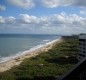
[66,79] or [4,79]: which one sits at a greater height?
[66,79]

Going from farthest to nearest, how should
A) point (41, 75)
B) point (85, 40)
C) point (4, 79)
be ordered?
point (85, 40), point (41, 75), point (4, 79)

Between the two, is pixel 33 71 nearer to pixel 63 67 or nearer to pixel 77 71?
pixel 63 67

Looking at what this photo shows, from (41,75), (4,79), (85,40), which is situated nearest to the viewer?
(4,79)

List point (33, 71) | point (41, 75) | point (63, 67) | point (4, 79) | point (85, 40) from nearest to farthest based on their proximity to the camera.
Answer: point (4, 79) < point (41, 75) < point (33, 71) < point (63, 67) < point (85, 40)

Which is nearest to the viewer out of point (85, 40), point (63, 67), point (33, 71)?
point (33, 71)

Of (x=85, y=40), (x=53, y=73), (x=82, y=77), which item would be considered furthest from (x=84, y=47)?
(x=82, y=77)

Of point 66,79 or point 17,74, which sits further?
point 17,74

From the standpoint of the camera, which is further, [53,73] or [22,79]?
[53,73]

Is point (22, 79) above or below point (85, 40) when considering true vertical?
below

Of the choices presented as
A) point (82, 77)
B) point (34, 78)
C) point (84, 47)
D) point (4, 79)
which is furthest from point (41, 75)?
point (82, 77)

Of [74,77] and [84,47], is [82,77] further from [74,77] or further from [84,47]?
[84,47]
